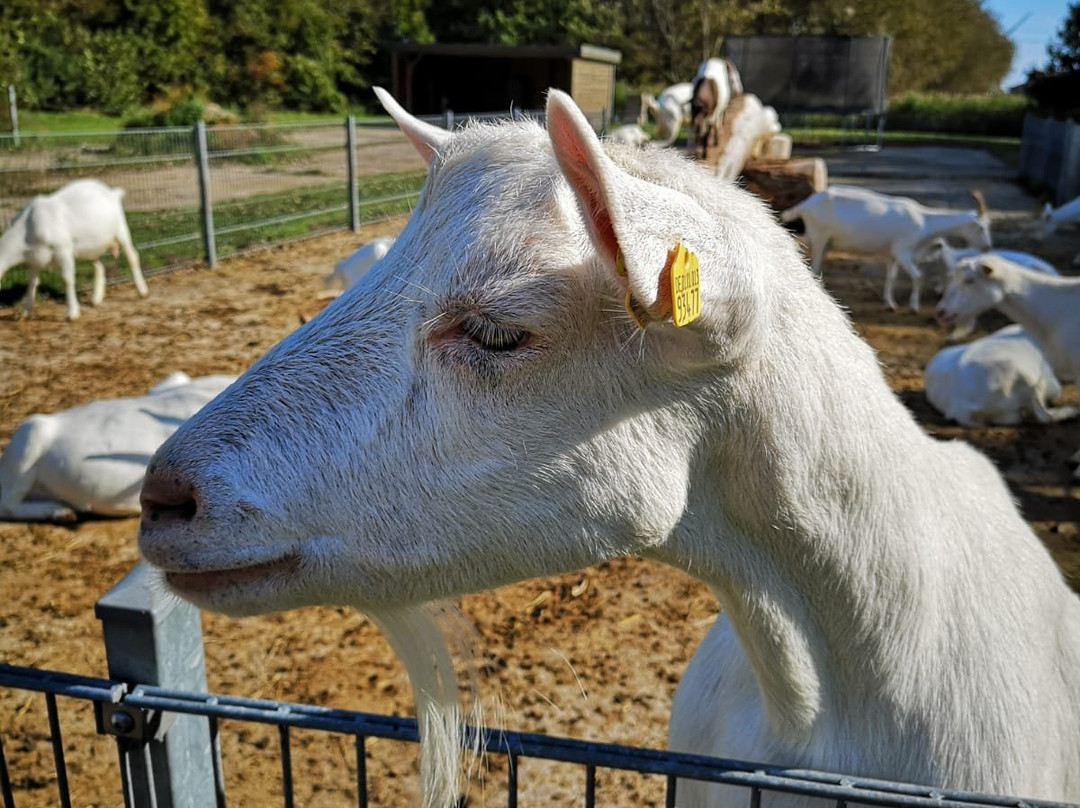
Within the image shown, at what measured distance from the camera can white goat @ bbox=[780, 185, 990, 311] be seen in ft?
30.7

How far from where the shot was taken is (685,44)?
40406 mm

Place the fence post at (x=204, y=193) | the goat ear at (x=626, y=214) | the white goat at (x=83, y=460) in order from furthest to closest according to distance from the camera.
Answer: the fence post at (x=204, y=193) → the white goat at (x=83, y=460) → the goat ear at (x=626, y=214)

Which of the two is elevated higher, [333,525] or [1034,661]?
[333,525]

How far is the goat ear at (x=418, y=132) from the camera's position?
5.02ft

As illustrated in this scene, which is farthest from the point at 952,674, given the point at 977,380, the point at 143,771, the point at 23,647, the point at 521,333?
the point at 977,380

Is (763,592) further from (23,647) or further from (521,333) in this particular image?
(23,647)

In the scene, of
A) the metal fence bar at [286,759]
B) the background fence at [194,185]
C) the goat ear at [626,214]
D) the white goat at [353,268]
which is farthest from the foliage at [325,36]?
the goat ear at [626,214]

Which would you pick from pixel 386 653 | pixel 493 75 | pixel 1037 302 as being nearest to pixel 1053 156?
pixel 1037 302

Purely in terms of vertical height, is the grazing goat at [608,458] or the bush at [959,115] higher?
the bush at [959,115]

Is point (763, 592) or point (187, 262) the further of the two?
point (187, 262)

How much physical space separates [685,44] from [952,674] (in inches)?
1684

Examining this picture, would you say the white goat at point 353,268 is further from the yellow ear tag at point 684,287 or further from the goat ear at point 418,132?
the yellow ear tag at point 684,287

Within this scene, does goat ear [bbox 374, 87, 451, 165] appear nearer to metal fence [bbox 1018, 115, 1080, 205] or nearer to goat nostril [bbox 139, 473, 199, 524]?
goat nostril [bbox 139, 473, 199, 524]

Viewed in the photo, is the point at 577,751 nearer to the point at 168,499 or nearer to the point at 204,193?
the point at 168,499
